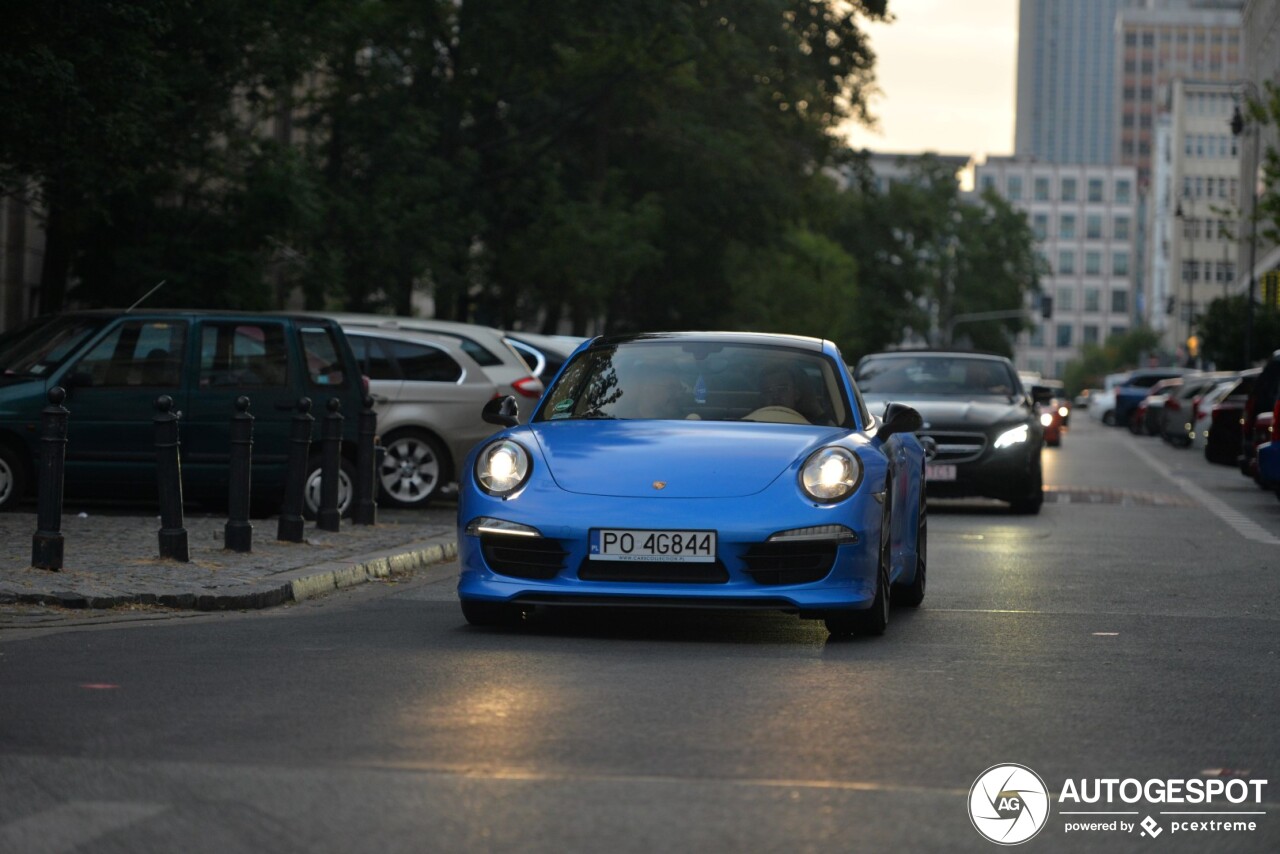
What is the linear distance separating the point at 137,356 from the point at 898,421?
746cm

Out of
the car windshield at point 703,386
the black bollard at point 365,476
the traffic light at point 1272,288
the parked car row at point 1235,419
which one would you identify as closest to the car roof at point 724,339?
the car windshield at point 703,386

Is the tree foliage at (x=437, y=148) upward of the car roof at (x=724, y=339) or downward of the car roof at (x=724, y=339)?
upward

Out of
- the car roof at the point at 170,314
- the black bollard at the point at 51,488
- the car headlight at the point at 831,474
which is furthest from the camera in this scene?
the car roof at the point at 170,314

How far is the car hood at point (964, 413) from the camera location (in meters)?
19.9

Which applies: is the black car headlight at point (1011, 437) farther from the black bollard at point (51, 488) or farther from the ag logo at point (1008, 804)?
the ag logo at point (1008, 804)

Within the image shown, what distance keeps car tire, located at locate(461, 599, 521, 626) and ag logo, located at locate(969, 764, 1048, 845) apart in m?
3.69

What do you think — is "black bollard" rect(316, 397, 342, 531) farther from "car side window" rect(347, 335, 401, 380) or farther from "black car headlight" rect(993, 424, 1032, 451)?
"black car headlight" rect(993, 424, 1032, 451)

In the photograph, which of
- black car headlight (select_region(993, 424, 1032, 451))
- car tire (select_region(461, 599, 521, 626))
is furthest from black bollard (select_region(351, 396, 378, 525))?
black car headlight (select_region(993, 424, 1032, 451))

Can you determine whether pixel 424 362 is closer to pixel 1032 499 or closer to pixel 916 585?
pixel 1032 499

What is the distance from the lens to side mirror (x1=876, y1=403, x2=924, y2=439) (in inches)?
404

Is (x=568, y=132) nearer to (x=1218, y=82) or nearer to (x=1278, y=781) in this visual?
(x=1278, y=781)

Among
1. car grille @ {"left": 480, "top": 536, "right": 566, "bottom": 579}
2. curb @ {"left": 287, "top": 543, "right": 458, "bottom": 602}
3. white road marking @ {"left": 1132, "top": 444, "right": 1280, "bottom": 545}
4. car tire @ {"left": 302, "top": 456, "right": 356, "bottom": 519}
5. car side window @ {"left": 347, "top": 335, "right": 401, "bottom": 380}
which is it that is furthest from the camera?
car side window @ {"left": 347, "top": 335, "right": 401, "bottom": 380}

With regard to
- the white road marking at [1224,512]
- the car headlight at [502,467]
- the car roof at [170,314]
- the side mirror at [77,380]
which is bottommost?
the white road marking at [1224,512]

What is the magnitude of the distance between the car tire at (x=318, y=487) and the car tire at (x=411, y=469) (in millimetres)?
1668
